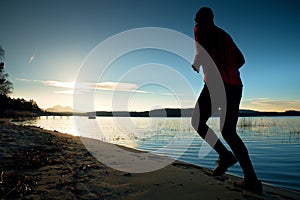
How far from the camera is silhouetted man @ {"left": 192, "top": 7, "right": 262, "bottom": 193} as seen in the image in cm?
295

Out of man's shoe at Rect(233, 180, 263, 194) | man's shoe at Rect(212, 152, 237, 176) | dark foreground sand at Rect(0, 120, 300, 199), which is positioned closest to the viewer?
dark foreground sand at Rect(0, 120, 300, 199)

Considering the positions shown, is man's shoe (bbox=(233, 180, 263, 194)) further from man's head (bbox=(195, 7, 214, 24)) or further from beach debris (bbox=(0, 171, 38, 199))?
beach debris (bbox=(0, 171, 38, 199))

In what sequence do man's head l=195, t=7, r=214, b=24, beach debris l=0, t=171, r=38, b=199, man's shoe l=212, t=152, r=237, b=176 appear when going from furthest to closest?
man's head l=195, t=7, r=214, b=24 < man's shoe l=212, t=152, r=237, b=176 < beach debris l=0, t=171, r=38, b=199

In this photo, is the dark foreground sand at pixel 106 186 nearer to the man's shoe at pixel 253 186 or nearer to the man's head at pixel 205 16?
the man's shoe at pixel 253 186

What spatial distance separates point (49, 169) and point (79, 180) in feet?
3.26

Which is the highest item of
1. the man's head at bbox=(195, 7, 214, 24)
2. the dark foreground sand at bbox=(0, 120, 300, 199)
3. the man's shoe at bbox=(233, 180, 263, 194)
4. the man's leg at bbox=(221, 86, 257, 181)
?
the man's head at bbox=(195, 7, 214, 24)

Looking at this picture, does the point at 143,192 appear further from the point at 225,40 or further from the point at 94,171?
the point at 225,40

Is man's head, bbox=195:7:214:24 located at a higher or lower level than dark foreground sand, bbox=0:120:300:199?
higher

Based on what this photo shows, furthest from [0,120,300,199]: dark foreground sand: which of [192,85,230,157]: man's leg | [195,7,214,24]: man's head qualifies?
[195,7,214,24]: man's head

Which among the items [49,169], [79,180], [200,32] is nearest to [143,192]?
[79,180]

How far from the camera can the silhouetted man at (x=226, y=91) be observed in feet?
9.68

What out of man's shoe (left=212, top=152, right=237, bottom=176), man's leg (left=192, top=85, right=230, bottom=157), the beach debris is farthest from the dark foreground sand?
man's leg (left=192, top=85, right=230, bottom=157)

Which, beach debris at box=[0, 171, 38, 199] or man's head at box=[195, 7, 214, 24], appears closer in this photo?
beach debris at box=[0, 171, 38, 199]

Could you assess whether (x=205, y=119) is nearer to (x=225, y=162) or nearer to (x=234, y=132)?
(x=234, y=132)
